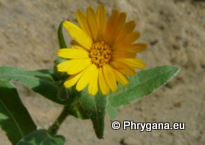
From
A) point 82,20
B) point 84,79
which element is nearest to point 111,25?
point 82,20

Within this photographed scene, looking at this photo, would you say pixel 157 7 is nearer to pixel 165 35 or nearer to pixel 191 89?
pixel 165 35

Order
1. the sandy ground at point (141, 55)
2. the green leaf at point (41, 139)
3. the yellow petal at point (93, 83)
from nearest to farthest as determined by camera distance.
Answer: the yellow petal at point (93, 83)
the green leaf at point (41, 139)
the sandy ground at point (141, 55)

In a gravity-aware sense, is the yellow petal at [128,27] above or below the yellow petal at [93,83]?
above

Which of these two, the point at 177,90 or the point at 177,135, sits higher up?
the point at 177,90

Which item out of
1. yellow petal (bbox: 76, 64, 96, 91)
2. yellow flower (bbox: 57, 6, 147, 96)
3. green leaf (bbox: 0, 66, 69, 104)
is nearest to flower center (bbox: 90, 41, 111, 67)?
yellow flower (bbox: 57, 6, 147, 96)

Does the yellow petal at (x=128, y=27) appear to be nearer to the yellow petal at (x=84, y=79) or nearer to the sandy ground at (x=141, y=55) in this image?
the yellow petal at (x=84, y=79)

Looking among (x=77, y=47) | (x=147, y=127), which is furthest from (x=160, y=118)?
(x=77, y=47)

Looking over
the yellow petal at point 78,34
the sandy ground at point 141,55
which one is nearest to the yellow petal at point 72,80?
the yellow petal at point 78,34
